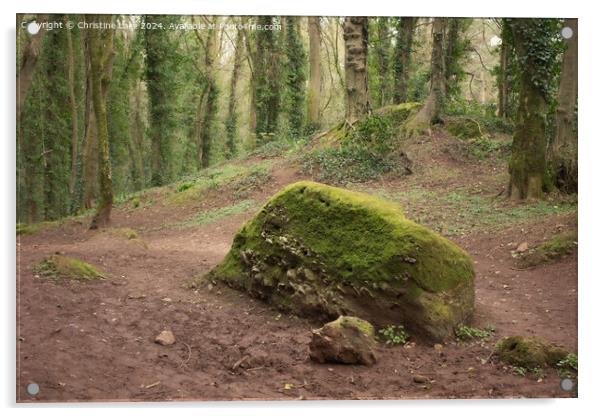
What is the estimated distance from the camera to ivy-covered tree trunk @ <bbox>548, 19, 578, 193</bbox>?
19.4 ft

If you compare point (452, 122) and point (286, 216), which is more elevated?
point (452, 122)

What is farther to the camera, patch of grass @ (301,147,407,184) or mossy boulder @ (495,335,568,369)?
patch of grass @ (301,147,407,184)

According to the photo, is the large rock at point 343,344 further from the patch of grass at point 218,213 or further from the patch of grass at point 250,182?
the patch of grass at point 250,182

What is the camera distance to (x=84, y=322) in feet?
15.9

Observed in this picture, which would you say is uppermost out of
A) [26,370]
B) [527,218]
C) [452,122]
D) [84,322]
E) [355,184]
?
[452,122]

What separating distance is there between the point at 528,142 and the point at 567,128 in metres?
1.18

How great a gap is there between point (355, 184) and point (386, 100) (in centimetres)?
391

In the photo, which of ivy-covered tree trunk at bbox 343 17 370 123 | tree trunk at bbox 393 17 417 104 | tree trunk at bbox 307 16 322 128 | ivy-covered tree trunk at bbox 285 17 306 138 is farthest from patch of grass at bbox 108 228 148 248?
tree trunk at bbox 393 17 417 104

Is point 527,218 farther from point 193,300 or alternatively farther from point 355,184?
point 193,300

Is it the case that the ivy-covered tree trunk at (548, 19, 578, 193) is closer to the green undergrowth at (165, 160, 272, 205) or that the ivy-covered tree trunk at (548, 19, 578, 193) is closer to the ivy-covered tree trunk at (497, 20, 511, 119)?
the ivy-covered tree trunk at (497, 20, 511, 119)

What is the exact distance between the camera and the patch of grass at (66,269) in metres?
5.23

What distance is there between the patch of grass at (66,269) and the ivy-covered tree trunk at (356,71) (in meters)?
4.90

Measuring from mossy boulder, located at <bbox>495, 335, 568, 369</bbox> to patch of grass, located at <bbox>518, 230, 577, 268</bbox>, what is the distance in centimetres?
136

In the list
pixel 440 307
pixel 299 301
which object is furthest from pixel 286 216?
pixel 440 307
